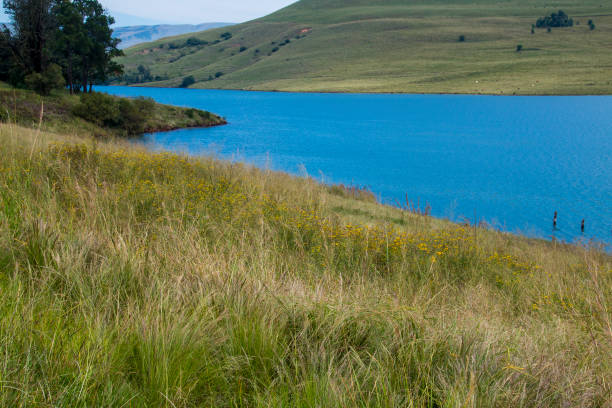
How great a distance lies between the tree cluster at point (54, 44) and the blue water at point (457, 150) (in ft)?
34.7

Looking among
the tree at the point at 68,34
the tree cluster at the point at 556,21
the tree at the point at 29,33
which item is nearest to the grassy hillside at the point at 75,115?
the tree at the point at 29,33

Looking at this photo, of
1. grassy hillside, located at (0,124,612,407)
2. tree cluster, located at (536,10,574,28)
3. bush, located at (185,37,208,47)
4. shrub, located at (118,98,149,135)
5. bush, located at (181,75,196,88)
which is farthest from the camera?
bush, located at (185,37,208,47)

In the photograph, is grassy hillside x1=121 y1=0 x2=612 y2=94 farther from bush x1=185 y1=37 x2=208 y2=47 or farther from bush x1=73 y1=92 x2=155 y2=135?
bush x1=73 y1=92 x2=155 y2=135

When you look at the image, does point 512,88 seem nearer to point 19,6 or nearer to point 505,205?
point 505,205

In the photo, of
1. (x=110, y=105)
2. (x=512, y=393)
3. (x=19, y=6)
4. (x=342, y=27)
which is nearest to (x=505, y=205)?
(x=512, y=393)

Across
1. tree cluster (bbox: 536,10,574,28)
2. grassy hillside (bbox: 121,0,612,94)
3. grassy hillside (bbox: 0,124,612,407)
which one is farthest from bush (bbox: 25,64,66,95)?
tree cluster (bbox: 536,10,574,28)

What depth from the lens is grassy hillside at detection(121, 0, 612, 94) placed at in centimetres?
9700

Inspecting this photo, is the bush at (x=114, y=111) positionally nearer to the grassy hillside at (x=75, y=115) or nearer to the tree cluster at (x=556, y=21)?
the grassy hillside at (x=75, y=115)

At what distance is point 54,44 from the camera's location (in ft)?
126

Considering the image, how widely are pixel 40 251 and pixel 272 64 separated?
→ 145m

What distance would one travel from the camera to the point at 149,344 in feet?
6.71

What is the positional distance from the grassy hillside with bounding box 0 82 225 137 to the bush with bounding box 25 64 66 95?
0.82 metres

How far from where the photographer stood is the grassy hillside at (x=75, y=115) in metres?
24.9

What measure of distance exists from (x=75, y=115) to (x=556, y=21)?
149m
